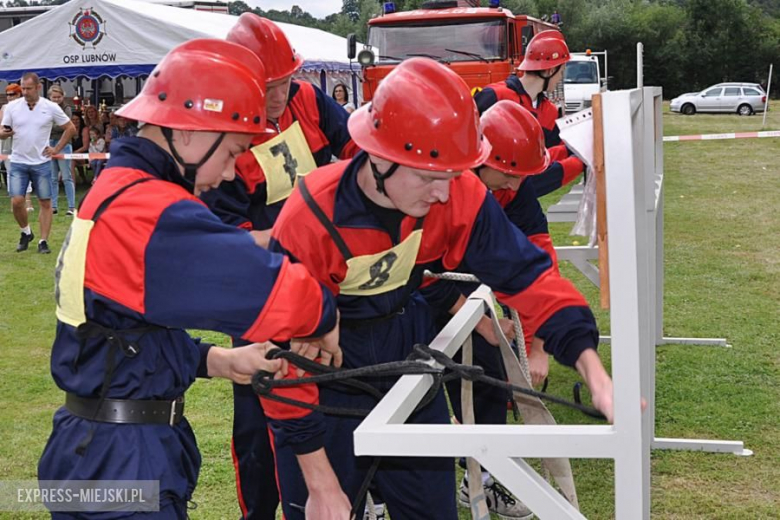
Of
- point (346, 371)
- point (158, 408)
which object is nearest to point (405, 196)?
point (346, 371)

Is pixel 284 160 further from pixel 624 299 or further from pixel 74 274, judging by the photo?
pixel 624 299

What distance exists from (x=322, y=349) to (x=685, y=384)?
164 inches

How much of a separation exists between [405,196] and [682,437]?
3374 millimetres

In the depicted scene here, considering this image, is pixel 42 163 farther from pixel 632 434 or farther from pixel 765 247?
pixel 632 434

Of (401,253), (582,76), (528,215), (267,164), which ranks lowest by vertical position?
(528,215)

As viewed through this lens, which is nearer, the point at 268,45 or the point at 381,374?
the point at 381,374

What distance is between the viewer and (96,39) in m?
15.3

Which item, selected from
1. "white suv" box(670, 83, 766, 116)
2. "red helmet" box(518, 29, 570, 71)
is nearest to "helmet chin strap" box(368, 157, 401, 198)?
"red helmet" box(518, 29, 570, 71)

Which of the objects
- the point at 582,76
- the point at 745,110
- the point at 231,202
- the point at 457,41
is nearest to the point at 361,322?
the point at 231,202

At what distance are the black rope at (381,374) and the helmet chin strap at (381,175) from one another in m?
0.45

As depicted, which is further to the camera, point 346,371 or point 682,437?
point 682,437

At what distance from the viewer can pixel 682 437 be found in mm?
5344

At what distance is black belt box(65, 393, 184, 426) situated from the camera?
2.32 m

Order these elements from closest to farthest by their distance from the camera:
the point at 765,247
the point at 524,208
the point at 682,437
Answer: the point at 524,208 < the point at 682,437 < the point at 765,247
